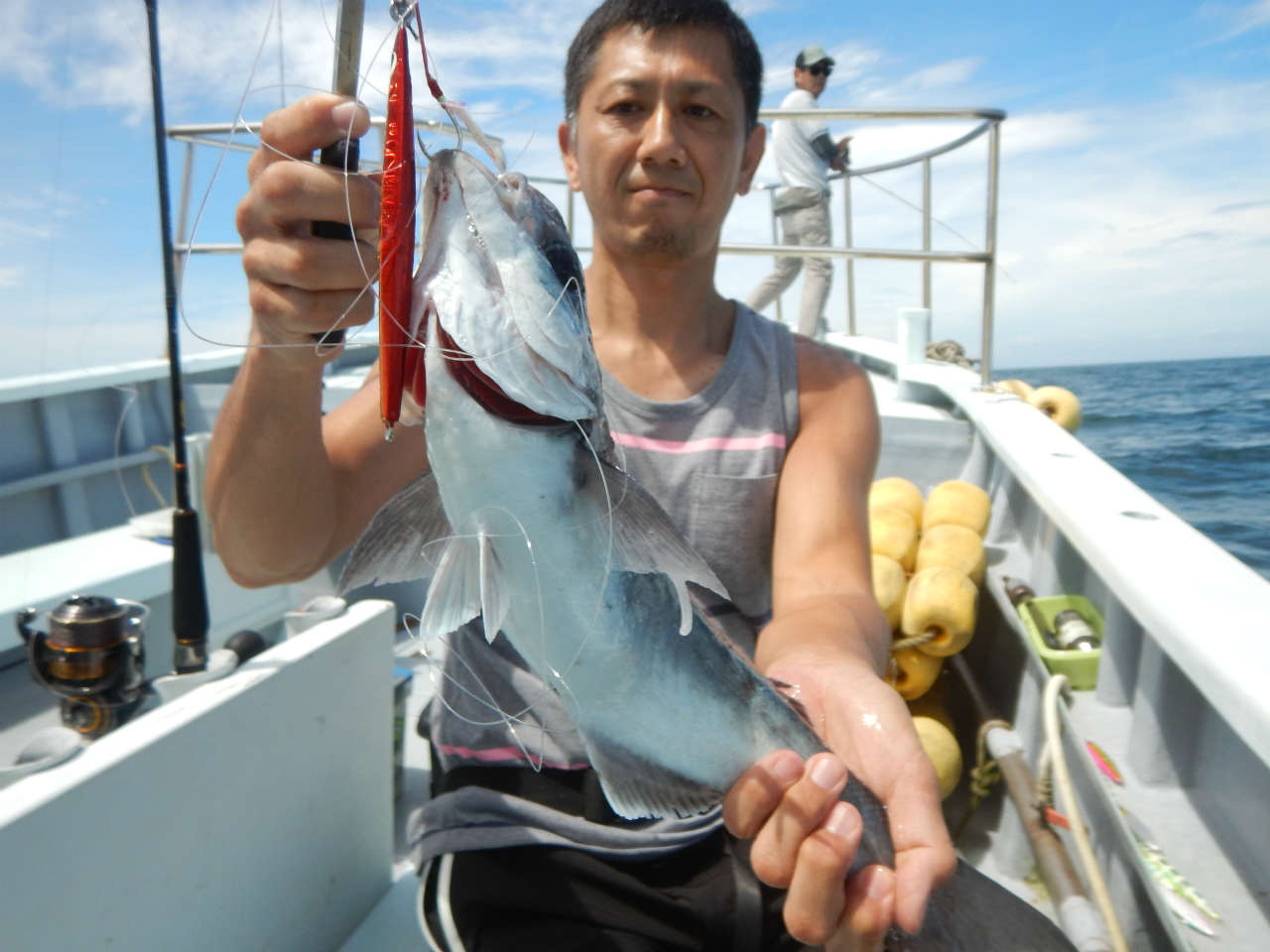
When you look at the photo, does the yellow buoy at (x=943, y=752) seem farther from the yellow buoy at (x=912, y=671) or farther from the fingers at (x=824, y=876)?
the fingers at (x=824, y=876)

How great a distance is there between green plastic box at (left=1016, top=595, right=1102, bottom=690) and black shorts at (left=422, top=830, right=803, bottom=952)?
1.67m

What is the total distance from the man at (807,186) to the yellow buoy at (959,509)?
3.40 metres

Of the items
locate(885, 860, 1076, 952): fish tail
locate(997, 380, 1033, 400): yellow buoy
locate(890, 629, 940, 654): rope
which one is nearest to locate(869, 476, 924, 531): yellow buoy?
locate(890, 629, 940, 654): rope

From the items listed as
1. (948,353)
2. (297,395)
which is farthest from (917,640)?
(948,353)

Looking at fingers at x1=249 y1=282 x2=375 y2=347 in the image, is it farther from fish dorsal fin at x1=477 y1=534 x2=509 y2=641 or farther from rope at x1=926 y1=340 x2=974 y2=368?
rope at x1=926 y1=340 x2=974 y2=368

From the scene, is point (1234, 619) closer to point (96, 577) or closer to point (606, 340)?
point (606, 340)

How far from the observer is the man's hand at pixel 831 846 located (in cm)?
147

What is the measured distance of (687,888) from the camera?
191 centimetres

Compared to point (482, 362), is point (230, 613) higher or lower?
lower

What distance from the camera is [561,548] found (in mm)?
1304

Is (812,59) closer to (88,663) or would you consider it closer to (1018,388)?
(1018,388)

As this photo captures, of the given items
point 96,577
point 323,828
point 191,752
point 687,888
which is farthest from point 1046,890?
point 96,577

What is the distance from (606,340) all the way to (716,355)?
0.38 metres

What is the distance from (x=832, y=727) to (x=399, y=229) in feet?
4.62
